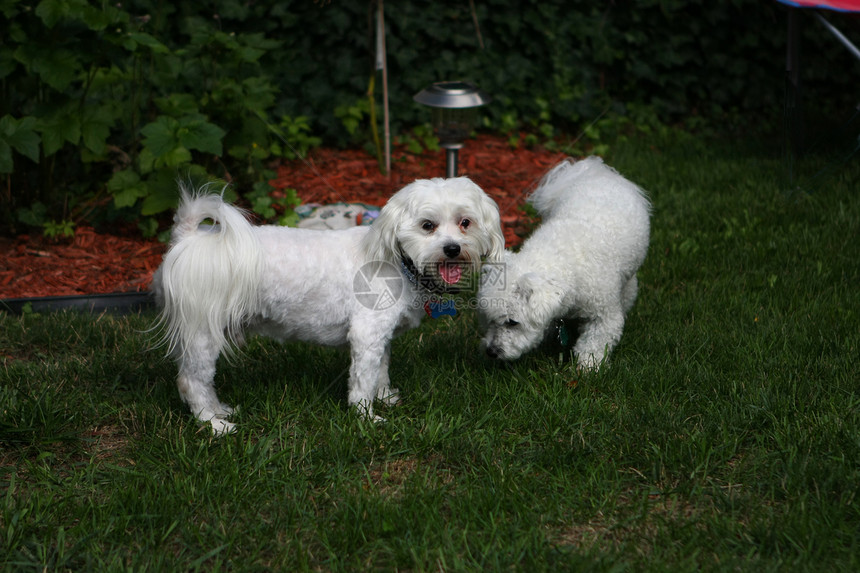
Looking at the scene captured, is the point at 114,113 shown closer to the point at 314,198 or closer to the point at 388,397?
the point at 314,198


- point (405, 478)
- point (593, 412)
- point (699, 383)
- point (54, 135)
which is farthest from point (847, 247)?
point (54, 135)

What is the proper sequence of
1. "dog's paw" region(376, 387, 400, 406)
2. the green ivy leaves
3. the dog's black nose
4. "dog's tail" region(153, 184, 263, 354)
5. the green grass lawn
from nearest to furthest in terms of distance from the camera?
the green grass lawn
"dog's tail" region(153, 184, 263, 354)
the dog's black nose
"dog's paw" region(376, 387, 400, 406)
the green ivy leaves

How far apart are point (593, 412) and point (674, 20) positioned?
5956 mm

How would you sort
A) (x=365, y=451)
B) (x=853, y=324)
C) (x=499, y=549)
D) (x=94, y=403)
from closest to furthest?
(x=499, y=549) → (x=365, y=451) → (x=94, y=403) → (x=853, y=324)

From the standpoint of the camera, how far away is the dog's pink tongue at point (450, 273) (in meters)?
3.20

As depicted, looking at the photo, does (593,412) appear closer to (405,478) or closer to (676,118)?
(405,478)

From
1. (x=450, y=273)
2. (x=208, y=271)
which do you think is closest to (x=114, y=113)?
(x=208, y=271)

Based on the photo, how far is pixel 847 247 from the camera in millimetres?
4898

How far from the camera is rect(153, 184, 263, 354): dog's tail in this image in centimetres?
298

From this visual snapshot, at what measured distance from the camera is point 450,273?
10.5 feet

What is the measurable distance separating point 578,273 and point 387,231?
105cm

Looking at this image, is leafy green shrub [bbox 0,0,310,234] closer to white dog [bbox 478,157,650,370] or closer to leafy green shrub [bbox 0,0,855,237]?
leafy green shrub [bbox 0,0,855,237]

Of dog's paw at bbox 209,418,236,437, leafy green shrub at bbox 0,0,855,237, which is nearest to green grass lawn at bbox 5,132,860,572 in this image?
dog's paw at bbox 209,418,236,437

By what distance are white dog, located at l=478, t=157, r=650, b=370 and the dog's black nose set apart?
479mm
